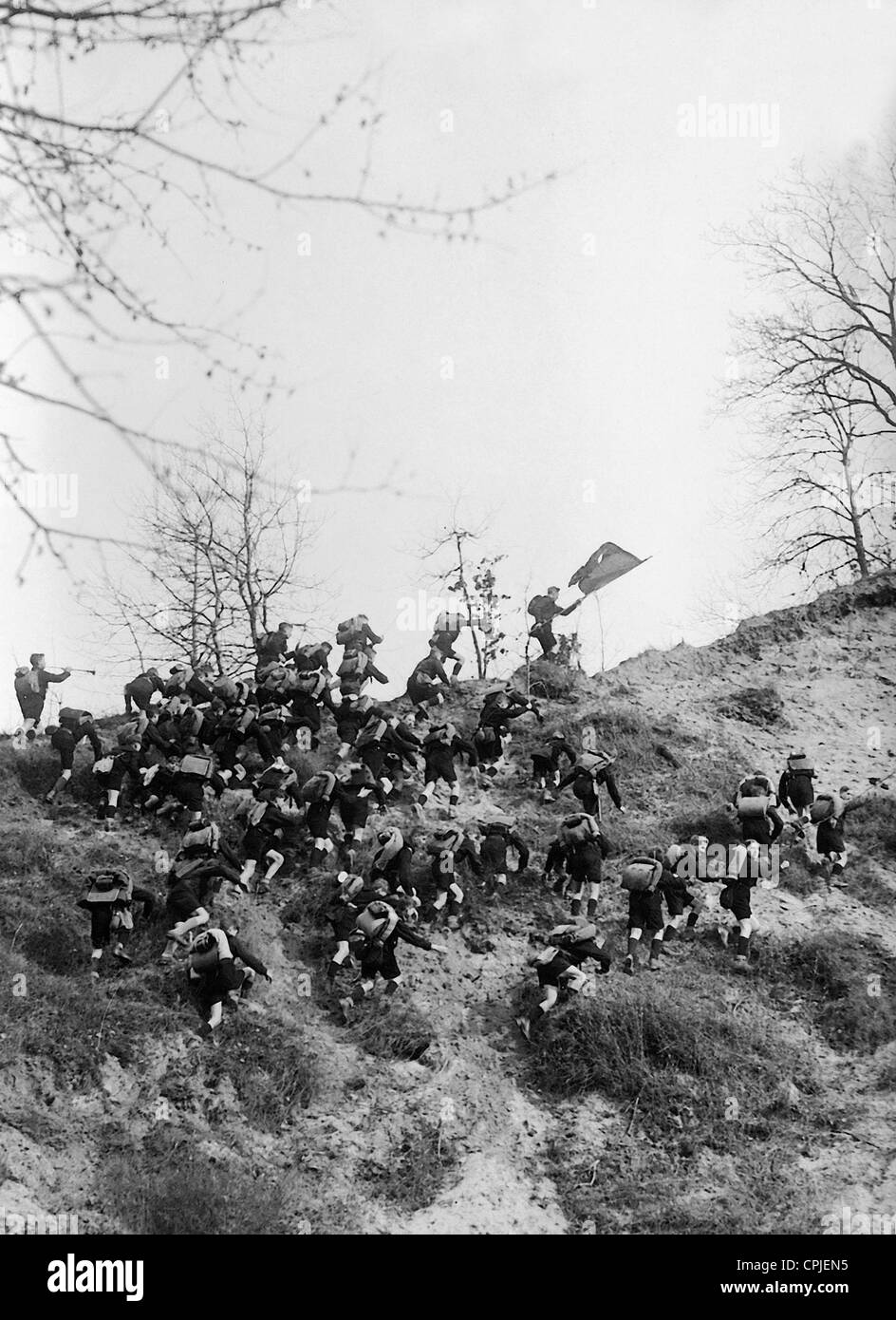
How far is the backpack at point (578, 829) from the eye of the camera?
50.8 ft

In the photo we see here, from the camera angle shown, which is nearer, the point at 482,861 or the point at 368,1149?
the point at 368,1149

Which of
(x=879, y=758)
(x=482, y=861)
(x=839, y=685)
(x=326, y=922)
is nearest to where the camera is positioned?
(x=326, y=922)

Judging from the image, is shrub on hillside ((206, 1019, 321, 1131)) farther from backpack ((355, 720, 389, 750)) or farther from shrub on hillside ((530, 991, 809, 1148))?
backpack ((355, 720, 389, 750))

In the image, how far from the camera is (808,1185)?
37.8 ft

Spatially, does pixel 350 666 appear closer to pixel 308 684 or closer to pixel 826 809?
pixel 308 684

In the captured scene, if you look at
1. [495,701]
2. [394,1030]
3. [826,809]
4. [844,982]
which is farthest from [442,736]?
[844,982]

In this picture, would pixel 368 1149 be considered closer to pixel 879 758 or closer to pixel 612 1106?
pixel 612 1106

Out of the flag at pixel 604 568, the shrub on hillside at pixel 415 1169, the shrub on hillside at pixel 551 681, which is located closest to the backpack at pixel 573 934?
the shrub on hillside at pixel 415 1169

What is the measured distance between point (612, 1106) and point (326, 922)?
16.2ft

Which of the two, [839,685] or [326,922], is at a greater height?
[839,685]

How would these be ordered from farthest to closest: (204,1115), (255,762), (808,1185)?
1. (255,762)
2. (204,1115)
3. (808,1185)

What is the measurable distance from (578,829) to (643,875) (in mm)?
1453

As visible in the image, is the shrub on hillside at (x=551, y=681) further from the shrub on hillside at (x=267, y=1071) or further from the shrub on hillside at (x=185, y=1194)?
the shrub on hillside at (x=185, y=1194)
